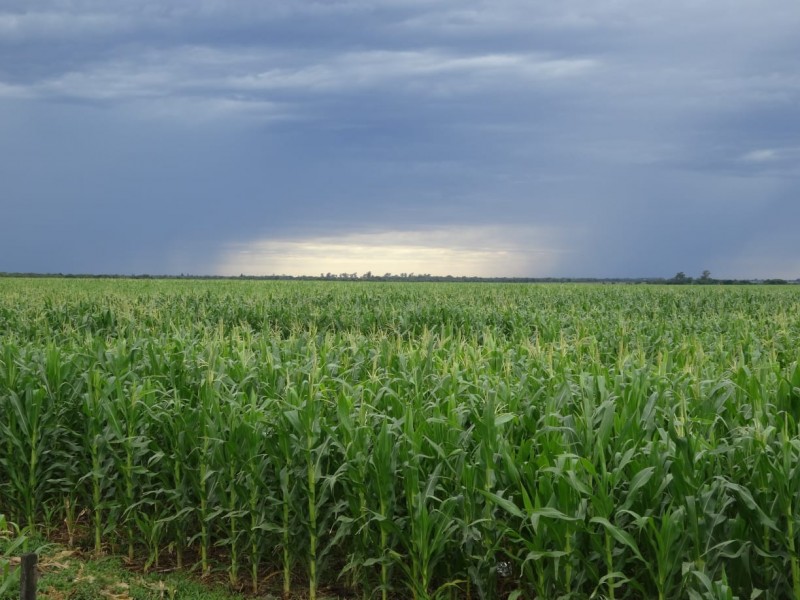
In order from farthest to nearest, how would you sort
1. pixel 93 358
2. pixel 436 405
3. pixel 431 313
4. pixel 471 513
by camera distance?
pixel 431 313
pixel 93 358
pixel 436 405
pixel 471 513

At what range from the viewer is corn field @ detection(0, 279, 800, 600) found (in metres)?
5.26

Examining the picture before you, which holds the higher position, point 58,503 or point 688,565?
point 688,565

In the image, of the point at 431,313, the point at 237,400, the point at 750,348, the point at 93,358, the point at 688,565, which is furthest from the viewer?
the point at 431,313

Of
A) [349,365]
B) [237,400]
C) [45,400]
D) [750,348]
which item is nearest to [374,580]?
[237,400]

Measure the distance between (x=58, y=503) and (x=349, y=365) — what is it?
3.90 metres

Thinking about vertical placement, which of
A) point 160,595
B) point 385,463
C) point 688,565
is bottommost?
point 160,595

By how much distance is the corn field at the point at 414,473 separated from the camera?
5.26 m

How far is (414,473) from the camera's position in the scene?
230 inches

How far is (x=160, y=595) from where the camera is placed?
259 inches

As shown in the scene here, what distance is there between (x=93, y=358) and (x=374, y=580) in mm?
5085

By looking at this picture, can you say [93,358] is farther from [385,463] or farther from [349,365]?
[385,463]

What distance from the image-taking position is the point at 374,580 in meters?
6.43

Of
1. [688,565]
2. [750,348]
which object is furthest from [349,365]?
[750,348]

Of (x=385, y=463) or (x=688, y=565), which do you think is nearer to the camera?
(x=688, y=565)
